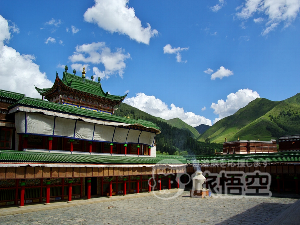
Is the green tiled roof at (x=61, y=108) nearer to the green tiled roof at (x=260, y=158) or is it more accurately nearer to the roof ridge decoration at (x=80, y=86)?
the roof ridge decoration at (x=80, y=86)

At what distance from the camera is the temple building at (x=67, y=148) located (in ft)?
66.6

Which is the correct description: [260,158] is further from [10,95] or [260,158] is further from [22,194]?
[10,95]

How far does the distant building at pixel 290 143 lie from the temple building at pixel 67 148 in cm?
3176

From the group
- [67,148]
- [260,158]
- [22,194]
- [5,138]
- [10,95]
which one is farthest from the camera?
[260,158]

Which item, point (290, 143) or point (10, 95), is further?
point (290, 143)

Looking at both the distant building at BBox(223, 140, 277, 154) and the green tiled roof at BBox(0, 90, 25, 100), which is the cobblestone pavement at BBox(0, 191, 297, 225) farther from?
the distant building at BBox(223, 140, 277, 154)

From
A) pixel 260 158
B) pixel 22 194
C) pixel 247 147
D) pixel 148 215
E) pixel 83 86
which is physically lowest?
pixel 148 215

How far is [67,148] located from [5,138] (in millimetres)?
5835

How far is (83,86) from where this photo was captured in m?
33.5

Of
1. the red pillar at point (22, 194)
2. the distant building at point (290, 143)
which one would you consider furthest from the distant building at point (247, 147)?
the red pillar at point (22, 194)

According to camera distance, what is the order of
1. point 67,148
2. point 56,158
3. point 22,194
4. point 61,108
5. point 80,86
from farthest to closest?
point 80,86, point 67,148, point 61,108, point 56,158, point 22,194

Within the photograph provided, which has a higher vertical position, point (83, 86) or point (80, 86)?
point (83, 86)

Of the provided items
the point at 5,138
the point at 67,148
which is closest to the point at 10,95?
the point at 5,138

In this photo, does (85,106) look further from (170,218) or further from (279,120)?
(279,120)
